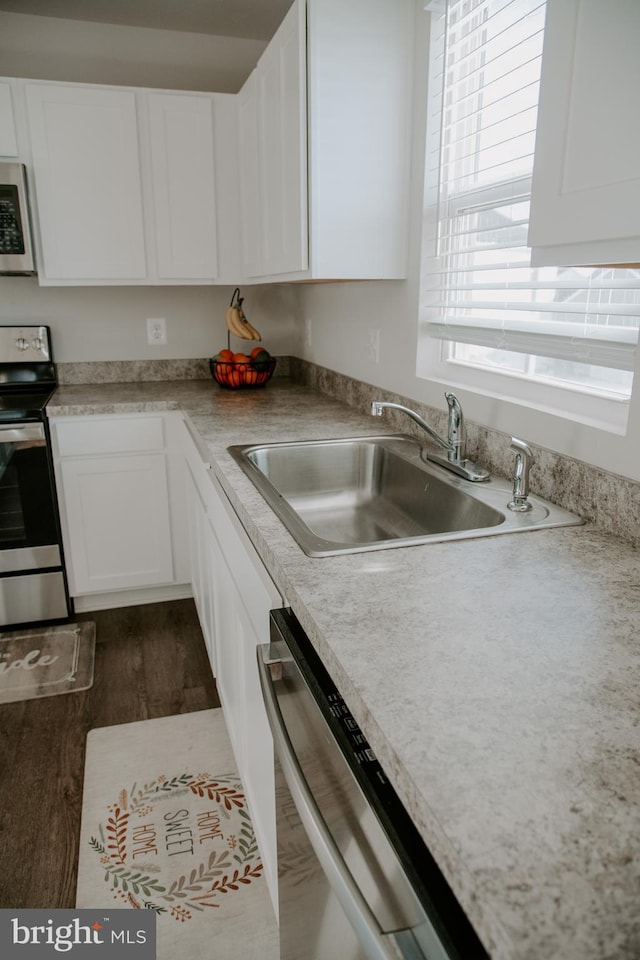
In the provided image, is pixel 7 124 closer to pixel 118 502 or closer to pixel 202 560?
pixel 118 502

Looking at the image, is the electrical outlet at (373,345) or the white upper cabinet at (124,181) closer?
the electrical outlet at (373,345)

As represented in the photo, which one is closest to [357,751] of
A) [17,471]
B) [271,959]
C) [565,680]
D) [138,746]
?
[565,680]

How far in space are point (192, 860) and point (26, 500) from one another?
4.95ft

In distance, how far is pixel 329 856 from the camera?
70 cm

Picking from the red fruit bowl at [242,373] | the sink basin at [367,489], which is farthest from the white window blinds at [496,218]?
the red fruit bowl at [242,373]

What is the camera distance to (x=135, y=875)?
5.08 feet

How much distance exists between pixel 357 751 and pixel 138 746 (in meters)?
1.48

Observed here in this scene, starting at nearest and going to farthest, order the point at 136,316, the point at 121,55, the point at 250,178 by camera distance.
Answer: the point at 250,178, the point at 121,55, the point at 136,316

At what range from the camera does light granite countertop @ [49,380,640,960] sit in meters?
0.48

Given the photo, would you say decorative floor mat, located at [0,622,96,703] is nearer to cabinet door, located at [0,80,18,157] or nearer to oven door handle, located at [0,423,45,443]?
oven door handle, located at [0,423,45,443]

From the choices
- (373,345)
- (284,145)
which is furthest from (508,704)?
(284,145)

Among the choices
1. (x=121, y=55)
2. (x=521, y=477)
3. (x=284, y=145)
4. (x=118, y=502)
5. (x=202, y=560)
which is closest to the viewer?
(x=521, y=477)

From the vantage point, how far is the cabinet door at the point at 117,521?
2.61m

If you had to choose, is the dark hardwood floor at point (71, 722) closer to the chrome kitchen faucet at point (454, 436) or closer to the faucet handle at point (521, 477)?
the chrome kitchen faucet at point (454, 436)
